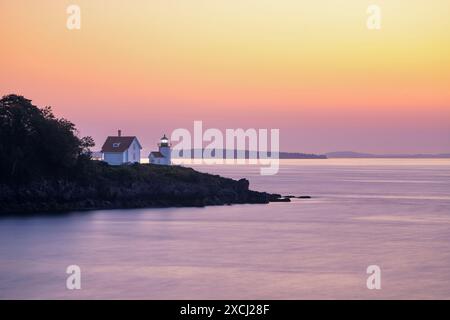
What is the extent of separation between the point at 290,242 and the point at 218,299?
680 inches

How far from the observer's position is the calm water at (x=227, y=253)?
1235 inches

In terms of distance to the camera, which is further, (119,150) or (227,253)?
(119,150)

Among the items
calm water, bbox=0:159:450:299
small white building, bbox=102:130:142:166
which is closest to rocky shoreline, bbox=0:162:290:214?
calm water, bbox=0:159:450:299

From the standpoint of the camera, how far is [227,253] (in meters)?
41.5

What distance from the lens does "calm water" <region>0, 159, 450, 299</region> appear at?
31375mm

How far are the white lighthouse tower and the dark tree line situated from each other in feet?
77.6

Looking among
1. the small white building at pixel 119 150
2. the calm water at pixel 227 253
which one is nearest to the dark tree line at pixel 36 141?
the calm water at pixel 227 253

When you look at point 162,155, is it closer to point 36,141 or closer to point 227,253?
point 36,141

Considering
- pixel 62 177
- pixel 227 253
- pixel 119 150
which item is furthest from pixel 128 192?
pixel 227 253

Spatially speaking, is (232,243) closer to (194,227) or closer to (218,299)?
(194,227)

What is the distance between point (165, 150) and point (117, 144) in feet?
29.3

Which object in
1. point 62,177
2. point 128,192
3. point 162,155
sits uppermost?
point 162,155

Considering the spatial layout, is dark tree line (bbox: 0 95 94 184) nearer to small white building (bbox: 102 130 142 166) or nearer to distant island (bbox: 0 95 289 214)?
distant island (bbox: 0 95 289 214)

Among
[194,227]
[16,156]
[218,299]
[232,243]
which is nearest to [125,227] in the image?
[194,227]
